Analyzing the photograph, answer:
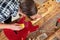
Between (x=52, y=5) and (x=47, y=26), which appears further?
(x=52, y=5)

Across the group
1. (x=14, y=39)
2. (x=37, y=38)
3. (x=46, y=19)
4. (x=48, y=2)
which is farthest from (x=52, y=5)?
(x=14, y=39)

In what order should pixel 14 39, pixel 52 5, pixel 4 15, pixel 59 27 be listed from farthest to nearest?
pixel 52 5
pixel 59 27
pixel 14 39
pixel 4 15

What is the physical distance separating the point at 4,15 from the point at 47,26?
44 centimetres

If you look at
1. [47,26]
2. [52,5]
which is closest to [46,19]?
[47,26]

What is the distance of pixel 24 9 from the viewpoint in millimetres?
1196

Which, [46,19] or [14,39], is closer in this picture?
[14,39]

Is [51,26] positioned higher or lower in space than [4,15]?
lower

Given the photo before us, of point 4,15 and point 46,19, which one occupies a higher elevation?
point 4,15

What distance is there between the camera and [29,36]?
4.45 feet

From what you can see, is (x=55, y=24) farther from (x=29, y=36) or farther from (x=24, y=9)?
(x=24, y=9)

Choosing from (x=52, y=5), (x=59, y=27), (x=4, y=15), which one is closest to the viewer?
(x=4, y=15)

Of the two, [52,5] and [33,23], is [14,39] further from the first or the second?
[52,5]

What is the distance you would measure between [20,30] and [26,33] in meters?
0.05

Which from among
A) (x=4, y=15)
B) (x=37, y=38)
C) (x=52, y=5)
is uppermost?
(x=4, y=15)
